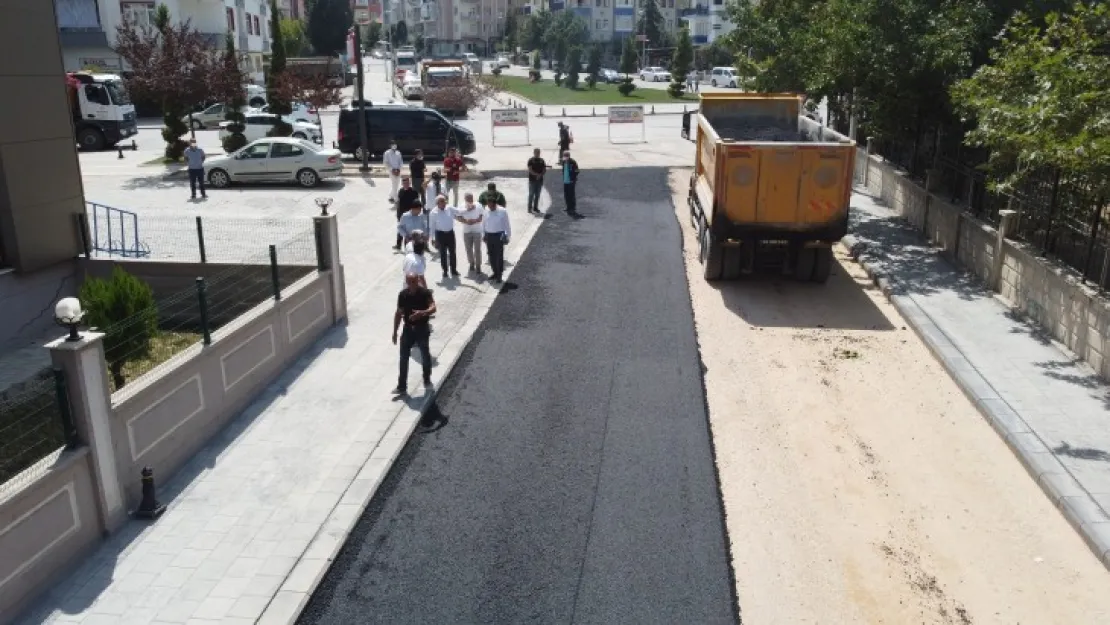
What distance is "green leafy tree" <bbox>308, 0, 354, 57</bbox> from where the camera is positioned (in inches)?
3516

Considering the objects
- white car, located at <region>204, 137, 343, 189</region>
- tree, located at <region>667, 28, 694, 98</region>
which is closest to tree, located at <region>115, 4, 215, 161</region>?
white car, located at <region>204, 137, 343, 189</region>

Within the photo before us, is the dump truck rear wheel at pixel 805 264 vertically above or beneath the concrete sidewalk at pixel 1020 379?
above

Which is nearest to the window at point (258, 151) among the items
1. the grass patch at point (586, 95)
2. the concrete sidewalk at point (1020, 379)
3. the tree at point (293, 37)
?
the concrete sidewalk at point (1020, 379)

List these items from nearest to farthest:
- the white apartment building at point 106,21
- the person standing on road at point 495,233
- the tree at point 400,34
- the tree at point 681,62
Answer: the person standing on road at point 495,233, the white apartment building at point 106,21, the tree at point 681,62, the tree at point 400,34

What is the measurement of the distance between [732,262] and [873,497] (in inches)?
302

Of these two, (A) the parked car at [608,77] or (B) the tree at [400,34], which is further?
(B) the tree at [400,34]

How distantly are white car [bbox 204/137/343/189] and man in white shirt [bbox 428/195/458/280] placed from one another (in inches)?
433

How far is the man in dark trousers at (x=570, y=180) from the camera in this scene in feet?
68.8

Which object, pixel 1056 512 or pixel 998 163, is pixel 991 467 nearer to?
pixel 1056 512

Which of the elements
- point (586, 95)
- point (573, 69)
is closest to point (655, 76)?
point (573, 69)

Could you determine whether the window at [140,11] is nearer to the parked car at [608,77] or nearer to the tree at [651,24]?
the parked car at [608,77]

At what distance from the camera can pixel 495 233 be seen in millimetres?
15430

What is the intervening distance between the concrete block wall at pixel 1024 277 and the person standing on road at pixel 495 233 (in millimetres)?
8022

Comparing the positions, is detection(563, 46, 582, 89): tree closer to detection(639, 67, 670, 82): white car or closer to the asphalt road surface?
detection(639, 67, 670, 82): white car
